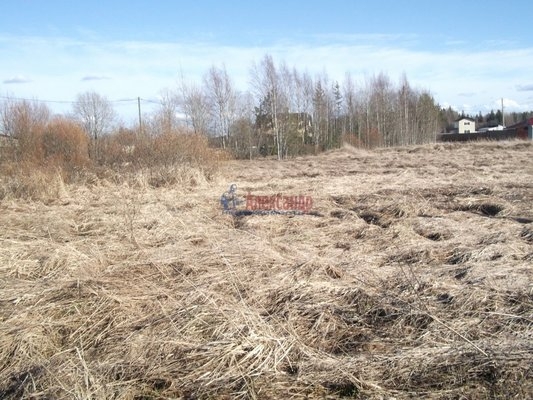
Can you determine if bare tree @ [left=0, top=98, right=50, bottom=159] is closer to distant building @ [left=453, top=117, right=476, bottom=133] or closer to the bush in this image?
the bush

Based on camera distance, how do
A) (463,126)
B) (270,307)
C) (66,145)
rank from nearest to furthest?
(270,307)
(66,145)
(463,126)

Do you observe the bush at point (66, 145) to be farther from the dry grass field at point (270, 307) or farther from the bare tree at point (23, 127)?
the dry grass field at point (270, 307)

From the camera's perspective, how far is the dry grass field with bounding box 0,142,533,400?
2.77 meters

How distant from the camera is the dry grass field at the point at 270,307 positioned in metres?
2.77

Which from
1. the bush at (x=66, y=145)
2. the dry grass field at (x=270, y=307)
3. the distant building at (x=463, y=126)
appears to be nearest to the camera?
the dry grass field at (x=270, y=307)

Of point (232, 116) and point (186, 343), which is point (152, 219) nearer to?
point (186, 343)

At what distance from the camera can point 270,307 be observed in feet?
12.5

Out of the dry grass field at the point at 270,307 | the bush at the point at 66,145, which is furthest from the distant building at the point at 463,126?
the dry grass field at the point at 270,307

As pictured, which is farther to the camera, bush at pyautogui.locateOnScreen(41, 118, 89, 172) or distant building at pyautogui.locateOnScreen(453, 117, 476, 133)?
distant building at pyautogui.locateOnScreen(453, 117, 476, 133)

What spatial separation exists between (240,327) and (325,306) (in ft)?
2.71

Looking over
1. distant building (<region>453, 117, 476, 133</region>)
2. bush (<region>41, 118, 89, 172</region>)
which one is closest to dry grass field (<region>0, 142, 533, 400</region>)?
bush (<region>41, 118, 89, 172</region>)

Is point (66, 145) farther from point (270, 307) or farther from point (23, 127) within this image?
point (270, 307)

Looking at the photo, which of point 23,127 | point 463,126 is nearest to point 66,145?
point 23,127

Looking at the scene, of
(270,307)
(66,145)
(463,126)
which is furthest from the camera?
(463,126)
